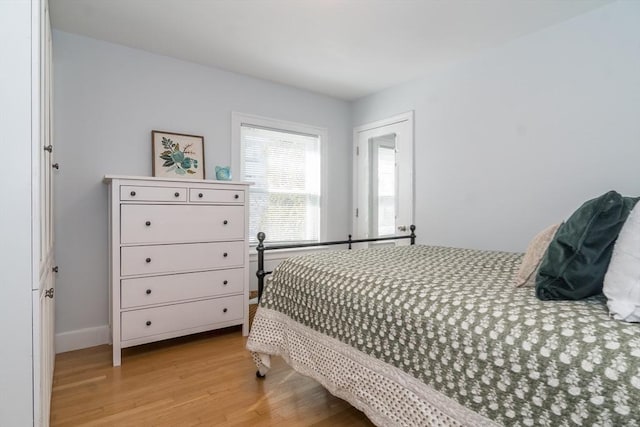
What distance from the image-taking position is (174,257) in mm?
2672

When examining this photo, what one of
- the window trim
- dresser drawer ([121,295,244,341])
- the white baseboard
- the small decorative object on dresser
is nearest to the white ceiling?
the window trim

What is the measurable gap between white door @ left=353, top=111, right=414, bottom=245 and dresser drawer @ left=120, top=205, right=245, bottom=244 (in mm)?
1742

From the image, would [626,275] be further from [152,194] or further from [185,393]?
[152,194]

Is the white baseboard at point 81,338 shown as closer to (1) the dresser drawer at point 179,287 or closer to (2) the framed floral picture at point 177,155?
(1) the dresser drawer at point 179,287

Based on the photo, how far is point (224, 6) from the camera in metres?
2.34

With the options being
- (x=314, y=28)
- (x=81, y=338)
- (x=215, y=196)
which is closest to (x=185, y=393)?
(x=81, y=338)

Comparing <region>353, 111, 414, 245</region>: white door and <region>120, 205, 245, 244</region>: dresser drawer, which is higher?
<region>353, 111, 414, 245</region>: white door

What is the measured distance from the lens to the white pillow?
98 centimetres

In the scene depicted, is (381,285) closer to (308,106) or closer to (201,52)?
(201,52)

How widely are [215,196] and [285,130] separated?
4.53 feet

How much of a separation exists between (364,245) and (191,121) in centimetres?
236

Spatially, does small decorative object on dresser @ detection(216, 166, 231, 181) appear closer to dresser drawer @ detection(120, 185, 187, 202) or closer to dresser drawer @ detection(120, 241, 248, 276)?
dresser drawer @ detection(120, 185, 187, 202)

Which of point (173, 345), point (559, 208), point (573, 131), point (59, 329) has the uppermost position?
point (573, 131)

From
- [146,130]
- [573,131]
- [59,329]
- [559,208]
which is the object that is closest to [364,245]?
[559,208]
